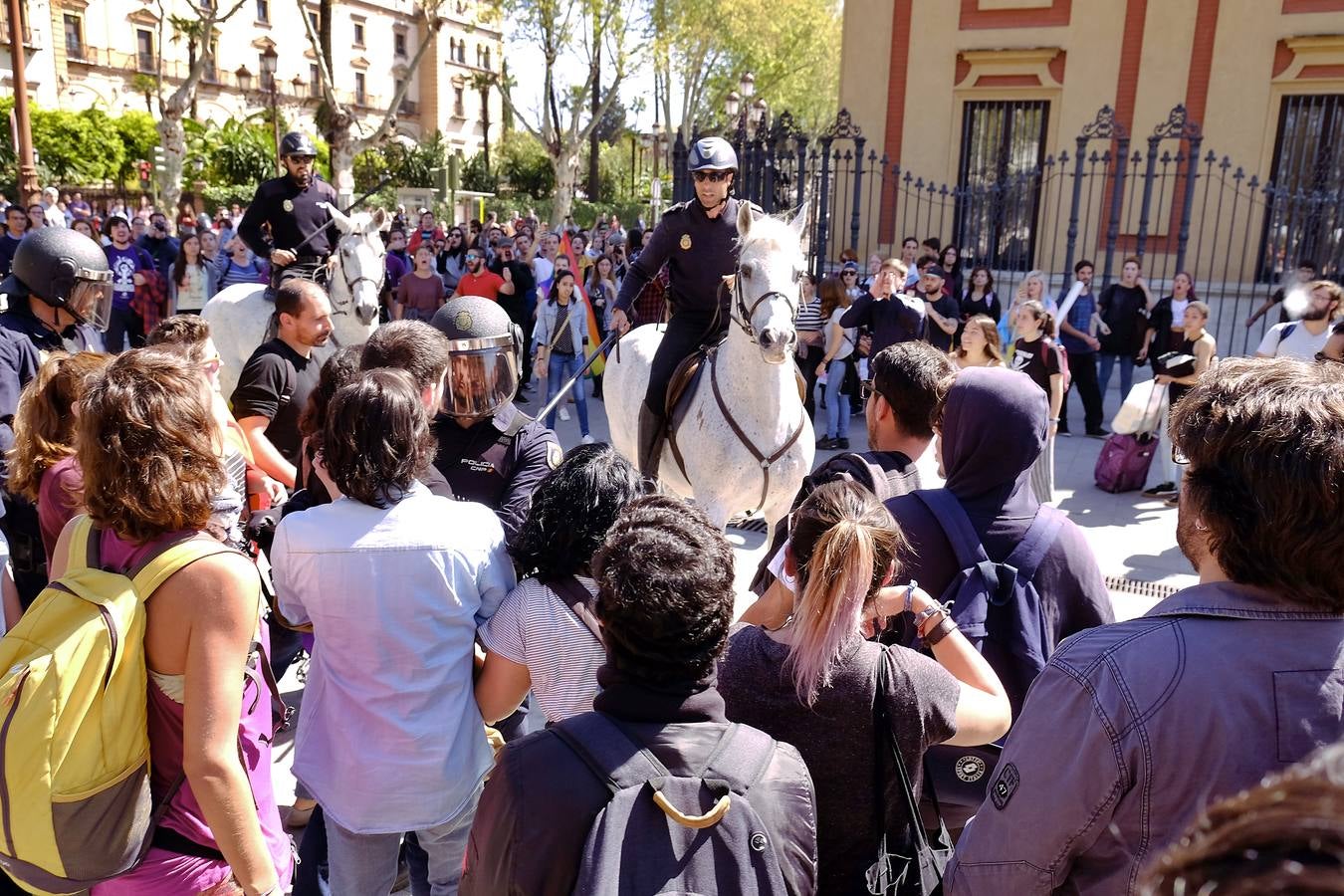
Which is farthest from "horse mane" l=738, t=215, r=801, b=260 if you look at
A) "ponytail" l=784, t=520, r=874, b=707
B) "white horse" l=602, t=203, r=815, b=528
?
"ponytail" l=784, t=520, r=874, b=707

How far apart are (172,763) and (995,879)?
5.35 ft

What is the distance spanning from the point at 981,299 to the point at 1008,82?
22.5ft

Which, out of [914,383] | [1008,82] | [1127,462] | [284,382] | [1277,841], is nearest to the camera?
[1277,841]

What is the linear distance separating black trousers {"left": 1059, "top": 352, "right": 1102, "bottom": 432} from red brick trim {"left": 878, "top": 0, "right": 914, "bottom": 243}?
606cm

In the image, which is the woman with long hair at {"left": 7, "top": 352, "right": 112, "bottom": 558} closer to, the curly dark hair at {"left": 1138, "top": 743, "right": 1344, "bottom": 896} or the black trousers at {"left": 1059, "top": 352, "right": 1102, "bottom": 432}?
the curly dark hair at {"left": 1138, "top": 743, "right": 1344, "bottom": 896}

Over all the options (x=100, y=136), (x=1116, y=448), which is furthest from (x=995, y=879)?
(x=100, y=136)

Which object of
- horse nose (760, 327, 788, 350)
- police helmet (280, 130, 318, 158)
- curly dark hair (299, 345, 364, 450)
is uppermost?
police helmet (280, 130, 318, 158)

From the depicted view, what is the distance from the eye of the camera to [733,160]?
17.1ft

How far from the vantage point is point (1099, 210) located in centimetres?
1502

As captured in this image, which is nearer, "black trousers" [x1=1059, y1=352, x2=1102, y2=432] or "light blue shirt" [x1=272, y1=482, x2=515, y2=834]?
"light blue shirt" [x1=272, y1=482, x2=515, y2=834]

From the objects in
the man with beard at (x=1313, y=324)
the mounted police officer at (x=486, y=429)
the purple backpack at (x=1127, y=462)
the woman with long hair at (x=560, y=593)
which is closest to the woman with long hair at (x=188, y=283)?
the mounted police officer at (x=486, y=429)

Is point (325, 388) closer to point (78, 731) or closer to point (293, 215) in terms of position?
point (78, 731)

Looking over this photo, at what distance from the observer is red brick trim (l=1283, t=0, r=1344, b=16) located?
44.8 ft

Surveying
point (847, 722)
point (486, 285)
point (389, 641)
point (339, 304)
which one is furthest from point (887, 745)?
point (486, 285)
